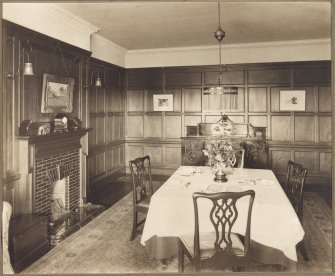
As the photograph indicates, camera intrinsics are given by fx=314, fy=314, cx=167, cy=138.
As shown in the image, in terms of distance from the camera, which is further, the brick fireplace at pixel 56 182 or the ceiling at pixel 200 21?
the ceiling at pixel 200 21

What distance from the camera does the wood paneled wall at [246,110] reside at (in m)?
6.78

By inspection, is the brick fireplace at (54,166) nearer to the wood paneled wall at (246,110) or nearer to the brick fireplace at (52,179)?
the brick fireplace at (52,179)

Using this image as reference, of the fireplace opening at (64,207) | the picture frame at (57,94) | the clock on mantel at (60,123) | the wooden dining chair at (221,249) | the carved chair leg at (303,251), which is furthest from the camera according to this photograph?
the clock on mantel at (60,123)

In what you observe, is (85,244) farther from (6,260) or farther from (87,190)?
(87,190)

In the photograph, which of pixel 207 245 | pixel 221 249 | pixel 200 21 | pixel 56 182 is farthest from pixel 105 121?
pixel 221 249

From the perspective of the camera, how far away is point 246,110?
718 cm

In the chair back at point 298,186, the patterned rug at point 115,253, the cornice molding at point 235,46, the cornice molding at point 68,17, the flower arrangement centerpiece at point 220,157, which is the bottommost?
the patterned rug at point 115,253

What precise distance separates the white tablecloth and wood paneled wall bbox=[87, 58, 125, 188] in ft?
9.45

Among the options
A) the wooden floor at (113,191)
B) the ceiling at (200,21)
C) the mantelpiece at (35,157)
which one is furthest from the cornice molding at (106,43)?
the wooden floor at (113,191)

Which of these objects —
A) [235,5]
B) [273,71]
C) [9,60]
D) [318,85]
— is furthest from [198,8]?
[318,85]

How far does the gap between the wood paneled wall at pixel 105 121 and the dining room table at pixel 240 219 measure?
288cm

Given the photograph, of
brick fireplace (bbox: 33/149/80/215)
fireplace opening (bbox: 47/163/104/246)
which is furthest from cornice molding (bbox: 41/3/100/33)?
fireplace opening (bbox: 47/163/104/246)

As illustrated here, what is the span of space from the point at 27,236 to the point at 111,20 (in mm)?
3522

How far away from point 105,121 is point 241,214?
4.48 meters
